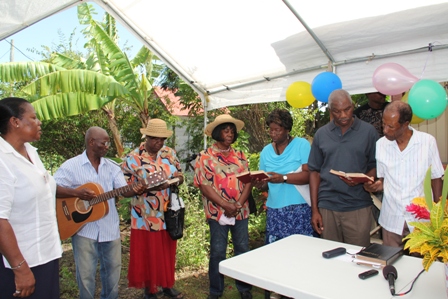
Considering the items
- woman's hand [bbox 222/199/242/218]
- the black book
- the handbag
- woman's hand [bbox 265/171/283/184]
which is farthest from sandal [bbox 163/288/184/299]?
the black book

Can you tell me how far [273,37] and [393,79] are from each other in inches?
56.8

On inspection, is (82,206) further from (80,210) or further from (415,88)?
(415,88)

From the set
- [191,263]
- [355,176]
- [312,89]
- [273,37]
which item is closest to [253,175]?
[355,176]

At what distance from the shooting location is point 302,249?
2494 millimetres

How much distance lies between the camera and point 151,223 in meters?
3.92

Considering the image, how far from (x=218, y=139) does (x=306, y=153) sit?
0.91 m

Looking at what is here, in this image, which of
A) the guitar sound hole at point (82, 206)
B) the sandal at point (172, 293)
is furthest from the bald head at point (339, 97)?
the sandal at point (172, 293)

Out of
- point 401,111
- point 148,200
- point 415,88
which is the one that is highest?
point 415,88

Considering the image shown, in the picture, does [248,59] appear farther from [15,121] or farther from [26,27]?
[15,121]

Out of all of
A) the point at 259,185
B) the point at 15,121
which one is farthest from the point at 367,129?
the point at 15,121

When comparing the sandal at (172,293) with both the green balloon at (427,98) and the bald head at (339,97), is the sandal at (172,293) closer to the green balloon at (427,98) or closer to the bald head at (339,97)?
the bald head at (339,97)

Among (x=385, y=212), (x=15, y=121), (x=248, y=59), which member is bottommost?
(x=385, y=212)

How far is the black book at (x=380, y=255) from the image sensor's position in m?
2.14

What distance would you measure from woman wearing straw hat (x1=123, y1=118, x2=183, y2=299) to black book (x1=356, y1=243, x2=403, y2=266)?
2.21 m
